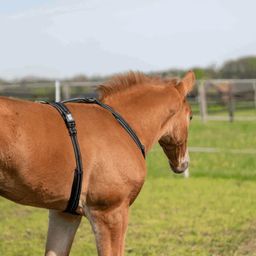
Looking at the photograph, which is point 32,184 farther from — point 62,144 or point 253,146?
point 253,146

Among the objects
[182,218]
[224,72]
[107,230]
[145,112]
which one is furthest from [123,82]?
[224,72]

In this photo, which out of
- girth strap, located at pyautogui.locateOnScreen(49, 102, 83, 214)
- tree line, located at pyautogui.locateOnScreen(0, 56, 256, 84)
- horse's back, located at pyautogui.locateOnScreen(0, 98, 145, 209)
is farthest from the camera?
tree line, located at pyautogui.locateOnScreen(0, 56, 256, 84)

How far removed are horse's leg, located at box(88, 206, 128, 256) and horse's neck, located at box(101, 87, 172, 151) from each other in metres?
0.70

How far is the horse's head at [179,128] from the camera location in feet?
14.6

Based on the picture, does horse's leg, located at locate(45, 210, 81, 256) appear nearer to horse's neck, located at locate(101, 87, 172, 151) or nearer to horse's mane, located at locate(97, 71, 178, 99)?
horse's neck, located at locate(101, 87, 172, 151)

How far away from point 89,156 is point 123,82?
0.88 m

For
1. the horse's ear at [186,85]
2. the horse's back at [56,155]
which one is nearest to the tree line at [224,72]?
the horse's ear at [186,85]

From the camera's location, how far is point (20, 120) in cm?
332

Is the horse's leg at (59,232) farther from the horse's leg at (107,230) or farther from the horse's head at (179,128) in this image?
the horse's head at (179,128)

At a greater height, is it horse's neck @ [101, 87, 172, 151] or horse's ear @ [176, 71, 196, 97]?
horse's ear @ [176, 71, 196, 97]

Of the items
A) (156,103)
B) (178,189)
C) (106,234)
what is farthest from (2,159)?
(178,189)

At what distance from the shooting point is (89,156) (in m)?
3.58

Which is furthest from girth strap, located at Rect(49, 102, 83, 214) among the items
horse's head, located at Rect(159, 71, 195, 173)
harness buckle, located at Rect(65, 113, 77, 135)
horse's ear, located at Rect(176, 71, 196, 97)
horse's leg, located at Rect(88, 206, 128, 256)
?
horse's ear, located at Rect(176, 71, 196, 97)

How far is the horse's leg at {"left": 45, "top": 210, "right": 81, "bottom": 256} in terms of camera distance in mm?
3963
